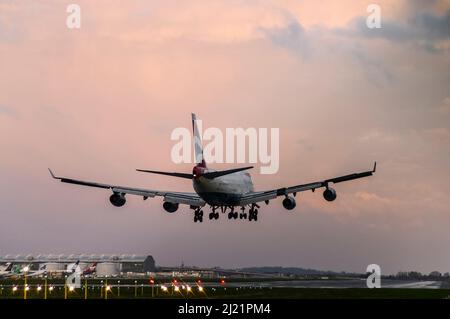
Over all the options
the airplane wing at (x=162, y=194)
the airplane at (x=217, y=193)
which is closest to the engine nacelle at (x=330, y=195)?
the airplane at (x=217, y=193)

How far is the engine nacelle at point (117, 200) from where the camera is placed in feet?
318

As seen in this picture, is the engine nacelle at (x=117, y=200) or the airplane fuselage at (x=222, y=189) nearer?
the engine nacelle at (x=117, y=200)

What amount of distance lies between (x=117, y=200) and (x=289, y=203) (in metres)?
24.6

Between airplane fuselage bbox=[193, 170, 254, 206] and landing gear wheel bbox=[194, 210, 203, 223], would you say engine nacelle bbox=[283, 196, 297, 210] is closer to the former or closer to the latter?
airplane fuselage bbox=[193, 170, 254, 206]

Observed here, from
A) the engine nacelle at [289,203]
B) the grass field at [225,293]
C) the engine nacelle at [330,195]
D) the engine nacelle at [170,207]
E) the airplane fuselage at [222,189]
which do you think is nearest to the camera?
the grass field at [225,293]

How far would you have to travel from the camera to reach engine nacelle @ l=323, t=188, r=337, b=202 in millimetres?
101581

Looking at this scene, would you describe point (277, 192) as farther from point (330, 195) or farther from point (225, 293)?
point (225, 293)

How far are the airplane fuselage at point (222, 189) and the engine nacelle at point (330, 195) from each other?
1303 cm

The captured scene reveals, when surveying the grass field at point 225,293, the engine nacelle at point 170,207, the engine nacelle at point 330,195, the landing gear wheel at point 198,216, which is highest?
the engine nacelle at point 330,195

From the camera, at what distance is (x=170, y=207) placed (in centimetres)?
10856

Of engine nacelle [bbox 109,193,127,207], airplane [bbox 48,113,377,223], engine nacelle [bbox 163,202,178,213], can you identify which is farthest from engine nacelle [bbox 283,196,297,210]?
engine nacelle [bbox 109,193,127,207]

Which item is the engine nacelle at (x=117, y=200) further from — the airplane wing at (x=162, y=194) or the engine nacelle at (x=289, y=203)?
the engine nacelle at (x=289, y=203)
